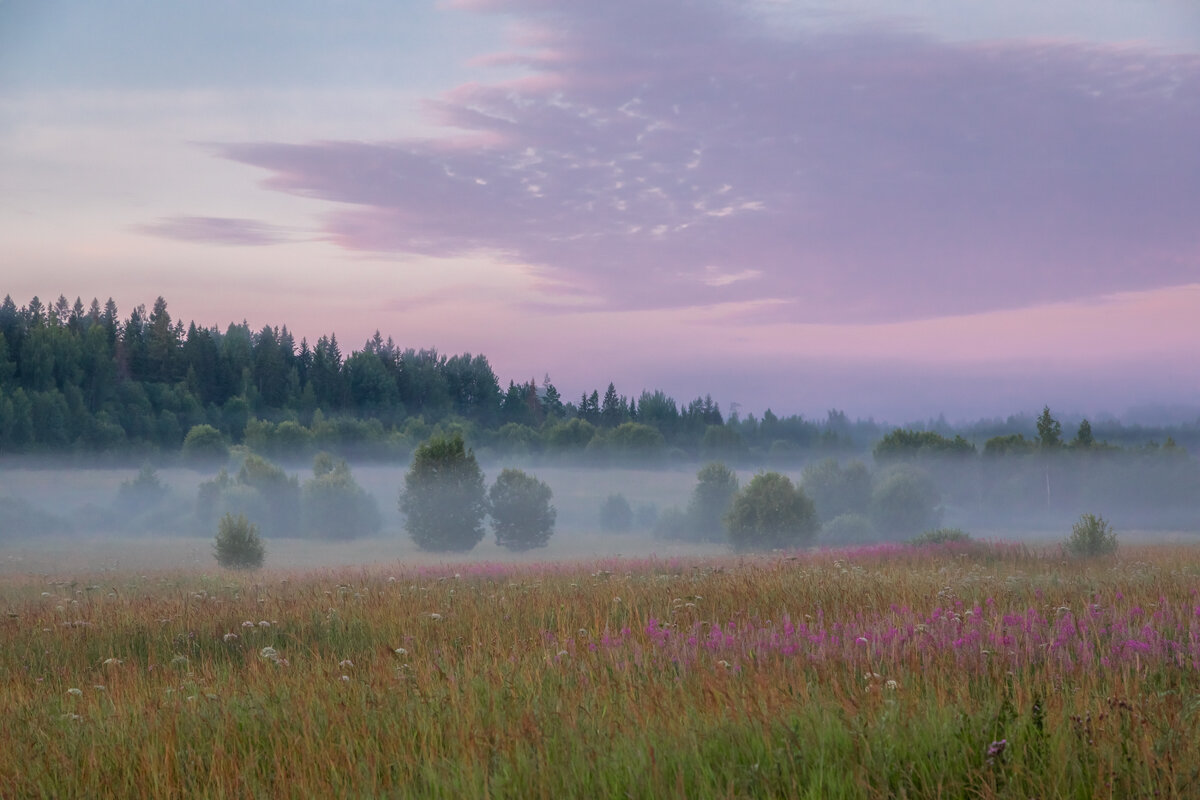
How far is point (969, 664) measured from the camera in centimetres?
618

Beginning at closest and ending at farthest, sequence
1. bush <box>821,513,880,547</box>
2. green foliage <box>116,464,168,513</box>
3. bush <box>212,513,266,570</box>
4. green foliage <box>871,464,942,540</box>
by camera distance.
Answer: bush <box>212,513,266,570</box> < bush <box>821,513,880,547</box> < green foliage <box>871,464,942,540</box> < green foliage <box>116,464,168,513</box>

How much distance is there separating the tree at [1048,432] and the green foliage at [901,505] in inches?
1305

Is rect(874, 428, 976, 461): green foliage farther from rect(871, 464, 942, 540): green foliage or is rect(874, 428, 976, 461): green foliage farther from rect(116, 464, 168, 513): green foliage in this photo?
rect(116, 464, 168, 513): green foliage

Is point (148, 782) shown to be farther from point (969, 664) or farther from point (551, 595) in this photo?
point (551, 595)

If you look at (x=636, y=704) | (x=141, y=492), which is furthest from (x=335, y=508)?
(x=636, y=704)

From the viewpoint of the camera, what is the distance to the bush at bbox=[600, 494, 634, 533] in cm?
10194

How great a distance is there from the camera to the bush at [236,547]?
35531mm

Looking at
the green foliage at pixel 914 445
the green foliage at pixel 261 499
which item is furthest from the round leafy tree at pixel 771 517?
the green foliage at pixel 261 499

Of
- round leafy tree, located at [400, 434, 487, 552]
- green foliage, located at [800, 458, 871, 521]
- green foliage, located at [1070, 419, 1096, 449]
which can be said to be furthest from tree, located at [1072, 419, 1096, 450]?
round leafy tree, located at [400, 434, 487, 552]

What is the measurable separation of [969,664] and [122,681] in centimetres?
720

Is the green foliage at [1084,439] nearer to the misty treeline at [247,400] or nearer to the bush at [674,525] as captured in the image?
the misty treeline at [247,400]

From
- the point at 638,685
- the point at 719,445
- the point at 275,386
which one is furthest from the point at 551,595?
the point at 719,445

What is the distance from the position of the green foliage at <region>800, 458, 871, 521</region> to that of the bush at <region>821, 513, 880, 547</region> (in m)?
8.30

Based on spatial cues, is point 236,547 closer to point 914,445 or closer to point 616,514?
point 616,514
